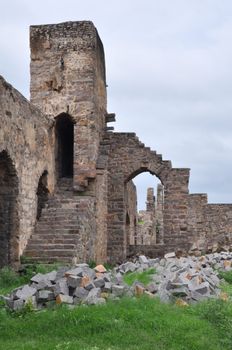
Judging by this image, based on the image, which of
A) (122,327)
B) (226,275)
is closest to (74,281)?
(122,327)

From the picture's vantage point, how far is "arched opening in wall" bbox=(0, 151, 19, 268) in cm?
1334

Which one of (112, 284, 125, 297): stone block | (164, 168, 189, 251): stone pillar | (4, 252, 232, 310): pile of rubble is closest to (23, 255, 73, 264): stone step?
(4, 252, 232, 310): pile of rubble

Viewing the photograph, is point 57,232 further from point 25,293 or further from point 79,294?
point 79,294

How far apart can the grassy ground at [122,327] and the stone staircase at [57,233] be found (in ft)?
20.2

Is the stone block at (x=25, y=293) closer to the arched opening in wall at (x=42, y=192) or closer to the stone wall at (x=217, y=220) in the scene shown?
the arched opening in wall at (x=42, y=192)

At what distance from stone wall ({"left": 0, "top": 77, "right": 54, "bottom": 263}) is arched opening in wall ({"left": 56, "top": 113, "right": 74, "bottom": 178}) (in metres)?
1.96

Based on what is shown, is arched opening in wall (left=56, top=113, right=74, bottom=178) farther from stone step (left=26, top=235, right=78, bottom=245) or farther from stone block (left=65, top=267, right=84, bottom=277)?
stone block (left=65, top=267, right=84, bottom=277)

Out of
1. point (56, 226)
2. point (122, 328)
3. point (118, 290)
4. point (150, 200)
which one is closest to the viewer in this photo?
point (122, 328)

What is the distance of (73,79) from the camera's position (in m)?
17.5

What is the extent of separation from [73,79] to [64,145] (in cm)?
250

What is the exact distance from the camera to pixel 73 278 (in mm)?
8250

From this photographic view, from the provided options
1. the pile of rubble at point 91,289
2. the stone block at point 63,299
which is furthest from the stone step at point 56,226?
the stone block at point 63,299

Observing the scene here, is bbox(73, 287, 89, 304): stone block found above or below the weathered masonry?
below

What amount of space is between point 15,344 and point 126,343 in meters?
1.27
